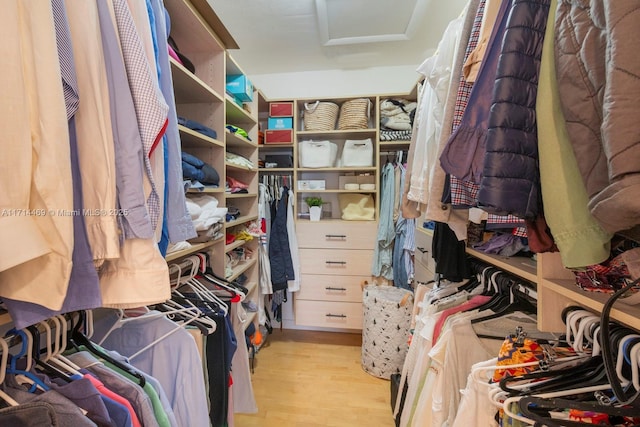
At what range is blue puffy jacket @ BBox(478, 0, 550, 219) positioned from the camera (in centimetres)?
46

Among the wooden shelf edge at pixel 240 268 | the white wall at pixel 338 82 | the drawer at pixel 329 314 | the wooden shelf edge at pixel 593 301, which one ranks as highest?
the white wall at pixel 338 82

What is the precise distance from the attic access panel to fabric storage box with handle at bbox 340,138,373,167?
0.72 meters

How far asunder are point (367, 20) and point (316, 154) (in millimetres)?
972

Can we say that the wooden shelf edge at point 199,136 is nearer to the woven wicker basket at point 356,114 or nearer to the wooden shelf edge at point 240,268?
the wooden shelf edge at point 240,268

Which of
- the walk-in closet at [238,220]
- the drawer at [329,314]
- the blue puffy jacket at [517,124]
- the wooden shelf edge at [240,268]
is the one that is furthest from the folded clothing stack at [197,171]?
the drawer at [329,314]

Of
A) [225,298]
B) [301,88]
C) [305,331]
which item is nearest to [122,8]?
[225,298]

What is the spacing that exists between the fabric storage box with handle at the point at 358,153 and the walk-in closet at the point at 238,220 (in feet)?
2.69

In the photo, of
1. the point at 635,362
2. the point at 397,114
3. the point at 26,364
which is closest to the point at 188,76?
the point at 26,364

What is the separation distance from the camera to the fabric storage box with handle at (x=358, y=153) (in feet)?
7.55

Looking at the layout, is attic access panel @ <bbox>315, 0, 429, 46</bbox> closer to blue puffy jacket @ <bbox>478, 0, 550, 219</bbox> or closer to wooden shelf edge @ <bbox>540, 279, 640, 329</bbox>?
blue puffy jacket @ <bbox>478, 0, 550, 219</bbox>

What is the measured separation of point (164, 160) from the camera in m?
0.65

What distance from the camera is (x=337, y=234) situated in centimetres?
231

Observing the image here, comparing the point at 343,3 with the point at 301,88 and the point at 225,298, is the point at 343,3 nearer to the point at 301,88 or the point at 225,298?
the point at 301,88

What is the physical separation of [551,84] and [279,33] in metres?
1.92
